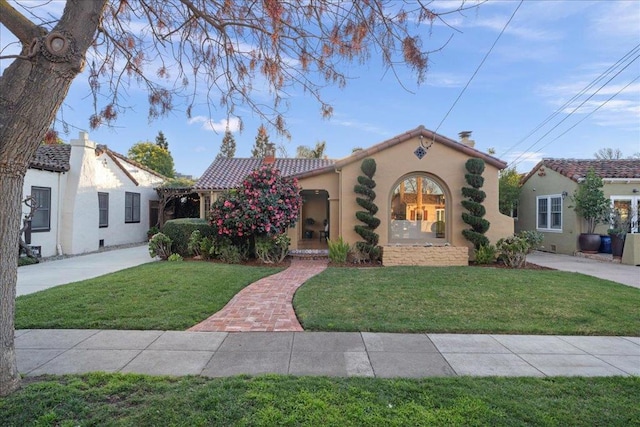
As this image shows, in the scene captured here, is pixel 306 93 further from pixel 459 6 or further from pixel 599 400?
pixel 599 400

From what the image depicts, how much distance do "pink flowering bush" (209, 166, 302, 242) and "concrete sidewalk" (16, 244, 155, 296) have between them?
10.9 feet

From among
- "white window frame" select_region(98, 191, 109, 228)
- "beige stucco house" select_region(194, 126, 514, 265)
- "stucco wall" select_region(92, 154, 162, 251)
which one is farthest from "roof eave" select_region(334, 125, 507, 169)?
"white window frame" select_region(98, 191, 109, 228)

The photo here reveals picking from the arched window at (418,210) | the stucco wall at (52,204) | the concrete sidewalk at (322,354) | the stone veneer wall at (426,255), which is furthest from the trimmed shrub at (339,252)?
the stucco wall at (52,204)

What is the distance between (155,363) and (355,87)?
436 cm

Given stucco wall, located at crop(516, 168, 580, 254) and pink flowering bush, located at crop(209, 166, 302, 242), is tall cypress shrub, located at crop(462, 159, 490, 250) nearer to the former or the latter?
pink flowering bush, located at crop(209, 166, 302, 242)

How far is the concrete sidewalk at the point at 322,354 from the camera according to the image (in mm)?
4109

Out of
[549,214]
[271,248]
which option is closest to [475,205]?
[271,248]

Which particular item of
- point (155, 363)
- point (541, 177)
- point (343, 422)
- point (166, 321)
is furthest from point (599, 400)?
point (541, 177)

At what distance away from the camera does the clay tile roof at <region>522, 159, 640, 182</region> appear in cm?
1570

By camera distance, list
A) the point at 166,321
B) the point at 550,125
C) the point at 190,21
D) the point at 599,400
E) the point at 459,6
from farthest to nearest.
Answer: the point at 550,125, the point at 166,321, the point at 190,21, the point at 459,6, the point at 599,400

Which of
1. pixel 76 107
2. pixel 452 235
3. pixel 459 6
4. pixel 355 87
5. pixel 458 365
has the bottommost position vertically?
pixel 458 365

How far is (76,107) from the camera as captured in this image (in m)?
4.80

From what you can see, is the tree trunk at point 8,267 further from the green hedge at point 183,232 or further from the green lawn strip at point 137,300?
the green hedge at point 183,232

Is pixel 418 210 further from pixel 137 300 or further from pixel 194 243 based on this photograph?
pixel 137 300
